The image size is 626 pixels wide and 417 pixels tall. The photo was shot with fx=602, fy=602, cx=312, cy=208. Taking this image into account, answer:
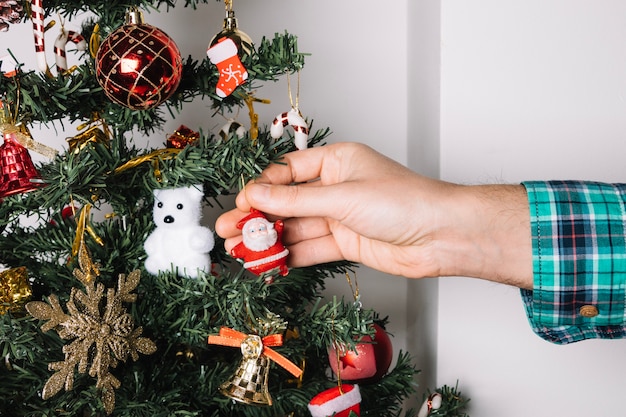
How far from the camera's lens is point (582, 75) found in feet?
3.59

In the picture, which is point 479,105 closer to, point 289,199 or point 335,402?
point 289,199

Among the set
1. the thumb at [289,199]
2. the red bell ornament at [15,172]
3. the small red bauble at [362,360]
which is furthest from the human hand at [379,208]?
the red bell ornament at [15,172]

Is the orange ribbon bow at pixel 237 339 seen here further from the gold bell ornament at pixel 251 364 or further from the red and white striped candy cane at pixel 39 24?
the red and white striped candy cane at pixel 39 24

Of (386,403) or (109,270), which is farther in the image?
(386,403)

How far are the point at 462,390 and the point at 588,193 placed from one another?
468 millimetres

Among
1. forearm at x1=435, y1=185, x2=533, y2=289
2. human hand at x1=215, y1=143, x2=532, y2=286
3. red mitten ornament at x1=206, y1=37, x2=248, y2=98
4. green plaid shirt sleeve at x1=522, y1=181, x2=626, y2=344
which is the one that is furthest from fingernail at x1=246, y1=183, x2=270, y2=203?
green plaid shirt sleeve at x1=522, y1=181, x2=626, y2=344

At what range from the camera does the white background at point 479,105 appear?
42.8 inches

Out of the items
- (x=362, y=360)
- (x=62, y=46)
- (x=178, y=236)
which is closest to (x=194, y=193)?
(x=178, y=236)

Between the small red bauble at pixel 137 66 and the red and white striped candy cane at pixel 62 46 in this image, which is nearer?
the small red bauble at pixel 137 66

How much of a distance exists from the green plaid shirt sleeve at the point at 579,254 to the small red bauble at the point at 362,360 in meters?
0.26

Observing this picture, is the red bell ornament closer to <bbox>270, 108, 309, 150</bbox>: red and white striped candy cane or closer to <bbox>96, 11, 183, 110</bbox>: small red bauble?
<bbox>96, 11, 183, 110</bbox>: small red bauble

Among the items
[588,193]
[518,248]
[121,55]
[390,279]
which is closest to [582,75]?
[588,193]

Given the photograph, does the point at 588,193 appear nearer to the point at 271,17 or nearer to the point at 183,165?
the point at 183,165

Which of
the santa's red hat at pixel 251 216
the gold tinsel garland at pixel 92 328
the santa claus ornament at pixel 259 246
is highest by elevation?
the santa's red hat at pixel 251 216
